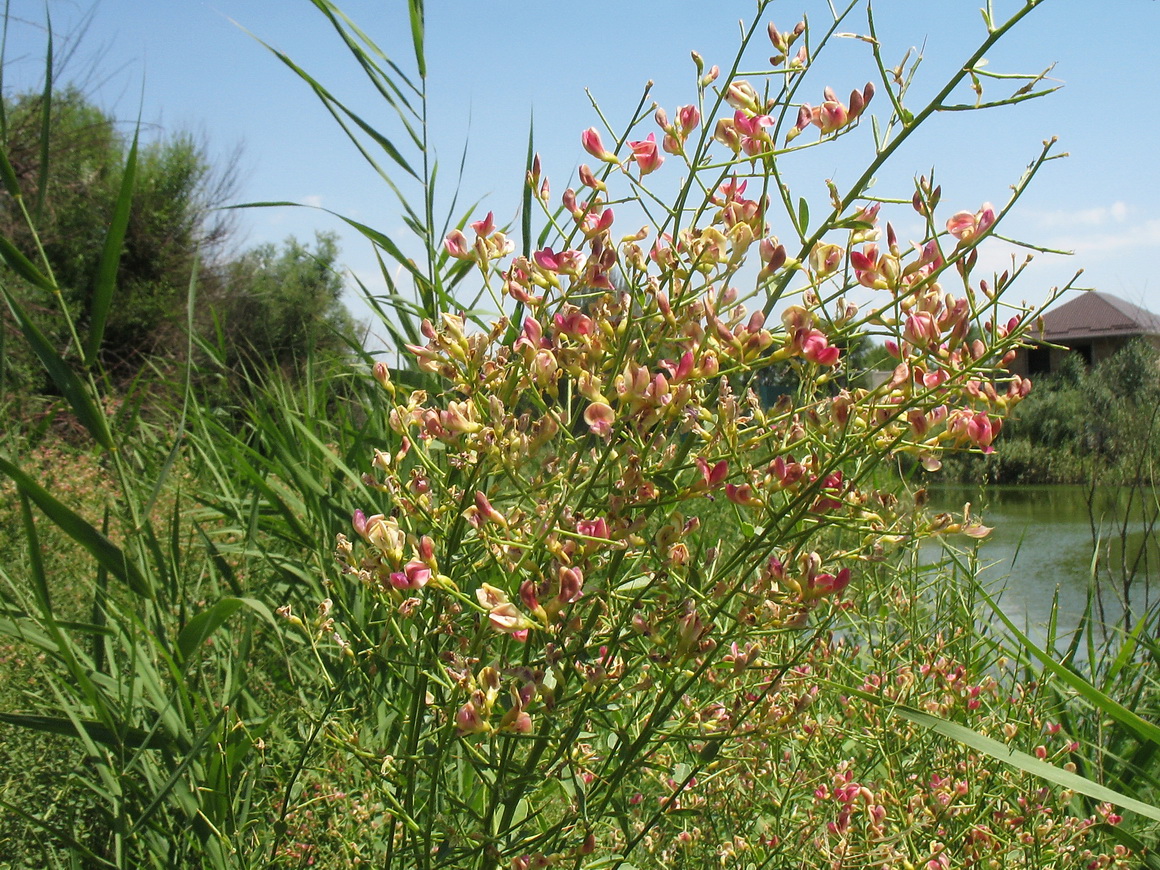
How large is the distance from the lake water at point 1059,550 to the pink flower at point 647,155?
127 cm

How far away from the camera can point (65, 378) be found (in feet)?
2.66

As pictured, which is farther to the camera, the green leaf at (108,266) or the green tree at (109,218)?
the green tree at (109,218)

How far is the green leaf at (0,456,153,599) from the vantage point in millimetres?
765

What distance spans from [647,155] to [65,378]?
1.89ft

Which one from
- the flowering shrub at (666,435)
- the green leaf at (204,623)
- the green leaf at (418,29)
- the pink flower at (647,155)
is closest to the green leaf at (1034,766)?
the flowering shrub at (666,435)

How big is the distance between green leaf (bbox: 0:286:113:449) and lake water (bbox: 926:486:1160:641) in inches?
60.7

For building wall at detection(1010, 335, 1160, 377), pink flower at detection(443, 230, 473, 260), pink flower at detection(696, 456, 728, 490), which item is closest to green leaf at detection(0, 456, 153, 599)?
pink flower at detection(443, 230, 473, 260)

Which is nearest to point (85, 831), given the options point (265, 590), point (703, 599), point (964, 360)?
point (265, 590)

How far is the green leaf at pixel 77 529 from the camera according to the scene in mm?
765

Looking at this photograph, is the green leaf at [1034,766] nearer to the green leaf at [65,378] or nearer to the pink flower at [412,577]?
the pink flower at [412,577]

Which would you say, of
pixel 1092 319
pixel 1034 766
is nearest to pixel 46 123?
pixel 1034 766

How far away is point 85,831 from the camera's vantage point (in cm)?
142

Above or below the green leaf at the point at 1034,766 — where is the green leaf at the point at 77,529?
above

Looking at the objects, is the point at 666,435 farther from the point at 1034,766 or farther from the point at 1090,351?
the point at 1090,351
